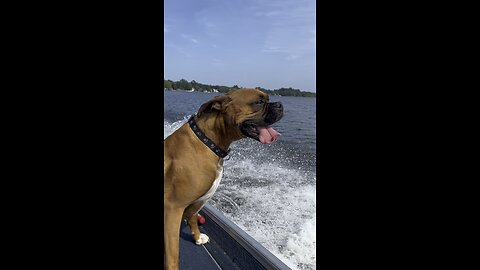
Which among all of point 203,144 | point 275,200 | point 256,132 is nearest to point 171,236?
point 203,144

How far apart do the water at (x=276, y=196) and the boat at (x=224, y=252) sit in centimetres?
35

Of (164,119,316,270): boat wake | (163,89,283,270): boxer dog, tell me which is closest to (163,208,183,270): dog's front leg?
(163,89,283,270): boxer dog

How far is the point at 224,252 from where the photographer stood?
1715 mm

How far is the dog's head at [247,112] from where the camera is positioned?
1209 millimetres

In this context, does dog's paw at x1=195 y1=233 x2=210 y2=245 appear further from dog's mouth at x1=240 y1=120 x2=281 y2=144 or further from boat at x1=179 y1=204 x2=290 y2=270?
dog's mouth at x1=240 y1=120 x2=281 y2=144

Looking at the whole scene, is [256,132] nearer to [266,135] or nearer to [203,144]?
Result: [266,135]

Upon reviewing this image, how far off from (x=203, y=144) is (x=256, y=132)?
0.20 m

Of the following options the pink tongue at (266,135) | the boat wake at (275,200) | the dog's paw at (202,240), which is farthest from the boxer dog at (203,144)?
the boat wake at (275,200)

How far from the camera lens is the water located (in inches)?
119

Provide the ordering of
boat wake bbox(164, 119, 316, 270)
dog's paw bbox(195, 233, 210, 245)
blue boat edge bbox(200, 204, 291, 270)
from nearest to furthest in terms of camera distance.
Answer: blue boat edge bbox(200, 204, 291, 270)
dog's paw bbox(195, 233, 210, 245)
boat wake bbox(164, 119, 316, 270)

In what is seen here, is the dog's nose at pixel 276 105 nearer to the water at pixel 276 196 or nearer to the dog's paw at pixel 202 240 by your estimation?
the water at pixel 276 196
